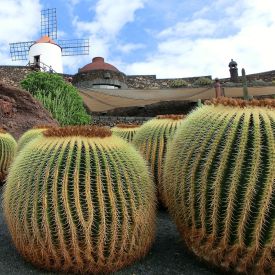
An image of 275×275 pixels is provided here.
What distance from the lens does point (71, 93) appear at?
1129cm

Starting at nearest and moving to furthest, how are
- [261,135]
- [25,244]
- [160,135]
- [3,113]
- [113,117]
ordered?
[261,135]
[25,244]
[160,135]
[3,113]
[113,117]

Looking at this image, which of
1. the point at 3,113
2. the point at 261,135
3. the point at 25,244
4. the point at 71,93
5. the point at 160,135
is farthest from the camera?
the point at 71,93

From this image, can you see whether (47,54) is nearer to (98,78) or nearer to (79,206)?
(98,78)

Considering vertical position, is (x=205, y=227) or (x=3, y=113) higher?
(x=3, y=113)

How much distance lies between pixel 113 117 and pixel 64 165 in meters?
10.5

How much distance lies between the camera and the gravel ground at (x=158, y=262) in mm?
2557

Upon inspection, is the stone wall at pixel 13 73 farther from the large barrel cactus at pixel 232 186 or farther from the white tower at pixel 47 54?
the large barrel cactus at pixel 232 186

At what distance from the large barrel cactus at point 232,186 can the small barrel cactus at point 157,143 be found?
1.06 metres

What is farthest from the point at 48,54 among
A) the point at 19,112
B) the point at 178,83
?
the point at 19,112

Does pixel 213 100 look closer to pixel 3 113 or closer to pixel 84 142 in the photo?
pixel 84 142

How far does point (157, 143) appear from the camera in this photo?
368 centimetres

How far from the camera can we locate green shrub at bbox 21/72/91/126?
1043 cm

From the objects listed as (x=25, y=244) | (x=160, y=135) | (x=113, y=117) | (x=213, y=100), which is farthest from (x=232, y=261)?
(x=113, y=117)

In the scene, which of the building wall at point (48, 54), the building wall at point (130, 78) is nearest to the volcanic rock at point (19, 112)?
the building wall at point (130, 78)
